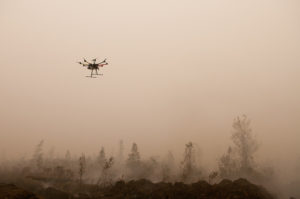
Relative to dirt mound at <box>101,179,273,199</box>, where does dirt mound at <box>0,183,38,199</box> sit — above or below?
above

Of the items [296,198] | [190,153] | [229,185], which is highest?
[190,153]

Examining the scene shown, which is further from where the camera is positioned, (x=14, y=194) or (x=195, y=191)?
(x=195, y=191)

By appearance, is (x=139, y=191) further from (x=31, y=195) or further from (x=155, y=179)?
(x=155, y=179)

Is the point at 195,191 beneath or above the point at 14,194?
beneath

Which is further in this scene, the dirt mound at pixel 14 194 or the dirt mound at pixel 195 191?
the dirt mound at pixel 195 191

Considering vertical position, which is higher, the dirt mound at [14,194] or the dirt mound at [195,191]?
the dirt mound at [14,194]

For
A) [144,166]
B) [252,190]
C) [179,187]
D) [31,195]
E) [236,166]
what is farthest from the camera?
[144,166]

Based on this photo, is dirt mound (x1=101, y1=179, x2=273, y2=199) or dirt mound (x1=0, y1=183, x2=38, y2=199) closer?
dirt mound (x1=0, y1=183, x2=38, y2=199)

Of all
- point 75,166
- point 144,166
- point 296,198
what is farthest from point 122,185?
point 75,166
